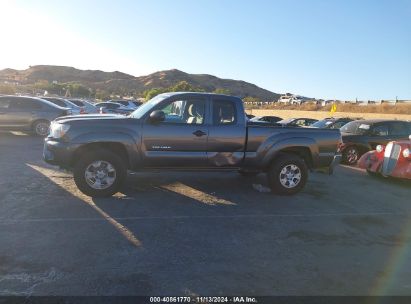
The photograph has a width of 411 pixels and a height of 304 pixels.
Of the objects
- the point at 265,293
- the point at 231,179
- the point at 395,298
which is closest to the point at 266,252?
the point at 265,293

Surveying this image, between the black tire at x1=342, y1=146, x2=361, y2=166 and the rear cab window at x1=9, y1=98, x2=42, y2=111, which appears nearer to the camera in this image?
the black tire at x1=342, y1=146, x2=361, y2=166

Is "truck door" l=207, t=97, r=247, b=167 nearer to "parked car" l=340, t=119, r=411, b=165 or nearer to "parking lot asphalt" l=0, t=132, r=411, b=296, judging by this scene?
"parking lot asphalt" l=0, t=132, r=411, b=296

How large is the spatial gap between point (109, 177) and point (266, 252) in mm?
3372

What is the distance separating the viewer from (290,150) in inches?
329

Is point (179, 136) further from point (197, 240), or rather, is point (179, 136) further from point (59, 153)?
point (197, 240)

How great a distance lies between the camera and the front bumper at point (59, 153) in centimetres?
711

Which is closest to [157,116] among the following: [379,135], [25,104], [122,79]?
[379,135]

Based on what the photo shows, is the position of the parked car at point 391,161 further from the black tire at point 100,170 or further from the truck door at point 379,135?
the black tire at point 100,170

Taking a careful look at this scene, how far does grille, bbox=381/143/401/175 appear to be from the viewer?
393 inches

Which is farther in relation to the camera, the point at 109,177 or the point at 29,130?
the point at 29,130

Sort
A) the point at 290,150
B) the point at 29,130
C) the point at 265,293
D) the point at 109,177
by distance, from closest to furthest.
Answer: the point at 265,293, the point at 109,177, the point at 290,150, the point at 29,130

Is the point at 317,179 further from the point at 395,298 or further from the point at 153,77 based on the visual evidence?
the point at 153,77

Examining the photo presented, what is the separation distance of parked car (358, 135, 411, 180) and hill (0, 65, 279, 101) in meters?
117

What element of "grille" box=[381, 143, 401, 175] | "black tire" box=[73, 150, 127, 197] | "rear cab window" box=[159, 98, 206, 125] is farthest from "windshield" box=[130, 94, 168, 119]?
"grille" box=[381, 143, 401, 175]
